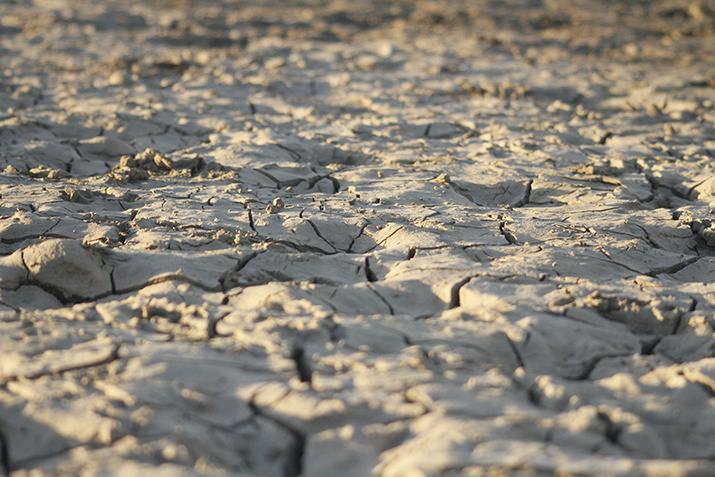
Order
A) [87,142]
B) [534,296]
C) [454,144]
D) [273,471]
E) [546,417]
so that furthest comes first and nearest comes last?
1. [454,144]
2. [87,142]
3. [534,296]
4. [546,417]
5. [273,471]

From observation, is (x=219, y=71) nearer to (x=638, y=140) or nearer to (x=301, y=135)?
(x=301, y=135)

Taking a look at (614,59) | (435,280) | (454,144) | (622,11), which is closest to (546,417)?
(435,280)

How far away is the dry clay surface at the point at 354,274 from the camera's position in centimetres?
160

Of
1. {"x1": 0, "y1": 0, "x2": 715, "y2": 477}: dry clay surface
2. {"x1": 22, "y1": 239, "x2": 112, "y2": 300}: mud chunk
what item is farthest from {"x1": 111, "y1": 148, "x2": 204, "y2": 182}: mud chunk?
{"x1": 22, "y1": 239, "x2": 112, "y2": 300}: mud chunk

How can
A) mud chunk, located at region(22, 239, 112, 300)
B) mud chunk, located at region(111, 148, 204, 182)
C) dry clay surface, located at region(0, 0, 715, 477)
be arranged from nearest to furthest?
dry clay surface, located at region(0, 0, 715, 477), mud chunk, located at region(22, 239, 112, 300), mud chunk, located at region(111, 148, 204, 182)

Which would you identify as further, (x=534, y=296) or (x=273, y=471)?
(x=534, y=296)

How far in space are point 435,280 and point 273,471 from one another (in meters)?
1.00

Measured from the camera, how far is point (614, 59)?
6.56 metres

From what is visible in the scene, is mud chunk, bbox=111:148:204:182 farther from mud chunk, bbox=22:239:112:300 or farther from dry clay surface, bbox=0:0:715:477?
mud chunk, bbox=22:239:112:300

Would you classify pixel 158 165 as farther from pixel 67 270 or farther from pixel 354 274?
pixel 354 274

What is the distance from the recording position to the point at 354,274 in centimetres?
247

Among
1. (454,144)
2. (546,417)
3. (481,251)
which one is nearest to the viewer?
(546,417)

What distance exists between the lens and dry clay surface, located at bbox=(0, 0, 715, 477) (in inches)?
63.1

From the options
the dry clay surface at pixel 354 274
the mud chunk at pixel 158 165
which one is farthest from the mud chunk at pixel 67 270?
the mud chunk at pixel 158 165
